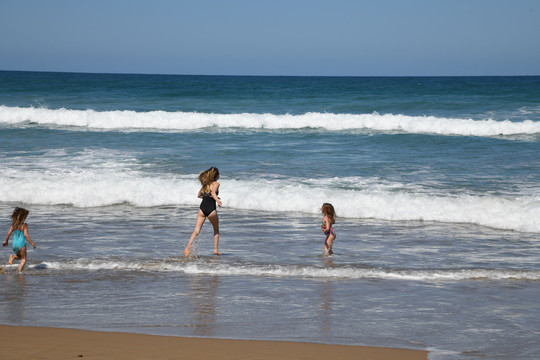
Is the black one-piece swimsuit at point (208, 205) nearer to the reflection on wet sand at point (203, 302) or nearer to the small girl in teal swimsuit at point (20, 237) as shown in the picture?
the reflection on wet sand at point (203, 302)

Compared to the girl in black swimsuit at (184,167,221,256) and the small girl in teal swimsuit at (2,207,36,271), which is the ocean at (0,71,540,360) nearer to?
the small girl in teal swimsuit at (2,207,36,271)

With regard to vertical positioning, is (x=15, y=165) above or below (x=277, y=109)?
below

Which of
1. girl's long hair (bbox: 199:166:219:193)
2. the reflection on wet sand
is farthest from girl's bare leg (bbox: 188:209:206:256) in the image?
the reflection on wet sand

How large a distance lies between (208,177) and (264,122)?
18.7 meters

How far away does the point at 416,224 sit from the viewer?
11906mm

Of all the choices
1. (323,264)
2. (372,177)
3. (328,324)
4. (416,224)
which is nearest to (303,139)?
(372,177)

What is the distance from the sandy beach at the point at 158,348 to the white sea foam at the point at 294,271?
8.55ft

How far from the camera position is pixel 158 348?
5449mm

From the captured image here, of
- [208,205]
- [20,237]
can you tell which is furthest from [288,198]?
[20,237]

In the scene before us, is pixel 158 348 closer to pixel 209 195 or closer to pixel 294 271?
pixel 294 271

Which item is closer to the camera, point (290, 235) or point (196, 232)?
point (196, 232)

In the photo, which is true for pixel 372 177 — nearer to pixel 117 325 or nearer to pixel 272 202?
pixel 272 202

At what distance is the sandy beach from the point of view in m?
5.30

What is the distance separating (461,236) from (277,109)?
24.1 meters
